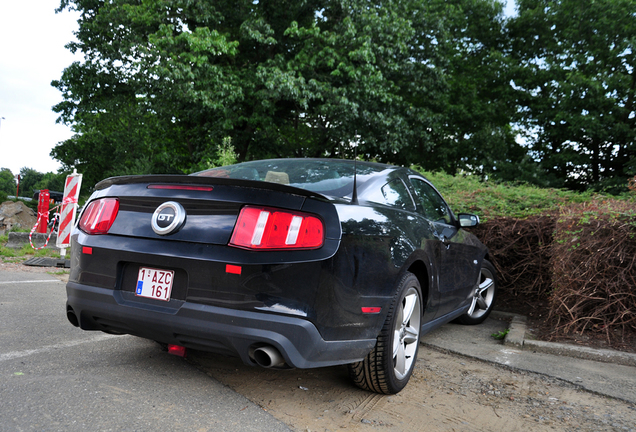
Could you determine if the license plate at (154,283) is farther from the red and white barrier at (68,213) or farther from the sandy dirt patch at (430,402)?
the red and white barrier at (68,213)

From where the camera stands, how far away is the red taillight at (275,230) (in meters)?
2.54

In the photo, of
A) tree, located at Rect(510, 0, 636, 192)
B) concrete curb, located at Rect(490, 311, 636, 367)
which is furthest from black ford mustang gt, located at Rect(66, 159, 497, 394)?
tree, located at Rect(510, 0, 636, 192)

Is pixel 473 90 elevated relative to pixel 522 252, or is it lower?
elevated

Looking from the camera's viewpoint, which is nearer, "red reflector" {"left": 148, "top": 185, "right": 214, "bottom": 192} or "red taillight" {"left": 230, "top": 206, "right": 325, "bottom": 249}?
"red taillight" {"left": 230, "top": 206, "right": 325, "bottom": 249}

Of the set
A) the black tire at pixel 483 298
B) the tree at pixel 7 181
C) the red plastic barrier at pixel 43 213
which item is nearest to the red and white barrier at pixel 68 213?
the red plastic barrier at pixel 43 213

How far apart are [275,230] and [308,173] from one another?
40.1 inches

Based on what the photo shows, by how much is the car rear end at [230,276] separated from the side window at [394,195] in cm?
70

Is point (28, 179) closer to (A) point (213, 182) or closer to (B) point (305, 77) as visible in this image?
(B) point (305, 77)

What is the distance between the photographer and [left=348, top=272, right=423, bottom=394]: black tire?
9.72 ft

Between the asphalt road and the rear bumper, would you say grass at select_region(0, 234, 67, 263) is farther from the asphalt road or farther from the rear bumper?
the rear bumper

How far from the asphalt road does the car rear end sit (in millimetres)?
356

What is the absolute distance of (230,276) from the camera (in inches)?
98.8

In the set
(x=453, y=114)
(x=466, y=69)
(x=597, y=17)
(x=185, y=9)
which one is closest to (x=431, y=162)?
A: (x=453, y=114)

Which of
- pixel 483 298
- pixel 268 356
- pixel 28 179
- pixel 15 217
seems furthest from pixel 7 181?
pixel 268 356
